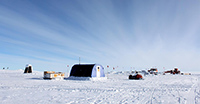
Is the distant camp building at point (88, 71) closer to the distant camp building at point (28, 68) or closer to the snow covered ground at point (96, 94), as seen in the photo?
the snow covered ground at point (96, 94)

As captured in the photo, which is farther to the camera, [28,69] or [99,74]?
[28,69]

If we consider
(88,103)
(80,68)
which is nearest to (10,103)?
(88,103)

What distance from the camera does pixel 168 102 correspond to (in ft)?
24.7

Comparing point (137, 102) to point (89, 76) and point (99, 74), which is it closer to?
point (89, 76)

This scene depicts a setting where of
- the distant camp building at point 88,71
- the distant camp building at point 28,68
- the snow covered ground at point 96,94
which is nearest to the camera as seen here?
the snow covered ground at point 96,94

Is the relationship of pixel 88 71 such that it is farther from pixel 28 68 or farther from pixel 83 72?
pixel 28 68

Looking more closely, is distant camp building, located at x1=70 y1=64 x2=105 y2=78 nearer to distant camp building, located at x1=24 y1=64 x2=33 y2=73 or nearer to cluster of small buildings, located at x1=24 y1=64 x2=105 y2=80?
cluster of small buildings, located at x1=24 y1=64 x2=105 y2=80

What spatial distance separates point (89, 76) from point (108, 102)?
16.0 m

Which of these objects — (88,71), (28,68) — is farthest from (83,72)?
(28,68)

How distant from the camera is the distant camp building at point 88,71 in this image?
77.4 ft

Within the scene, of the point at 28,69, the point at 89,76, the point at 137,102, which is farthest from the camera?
the point at 28,69

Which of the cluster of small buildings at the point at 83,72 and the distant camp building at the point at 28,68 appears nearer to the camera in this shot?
the cluster of small buildings at the point at 83,72

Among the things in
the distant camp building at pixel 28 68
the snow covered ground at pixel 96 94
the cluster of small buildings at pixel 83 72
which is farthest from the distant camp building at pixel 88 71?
the distant camp building at pixel 28 68

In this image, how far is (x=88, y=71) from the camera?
23.8m
